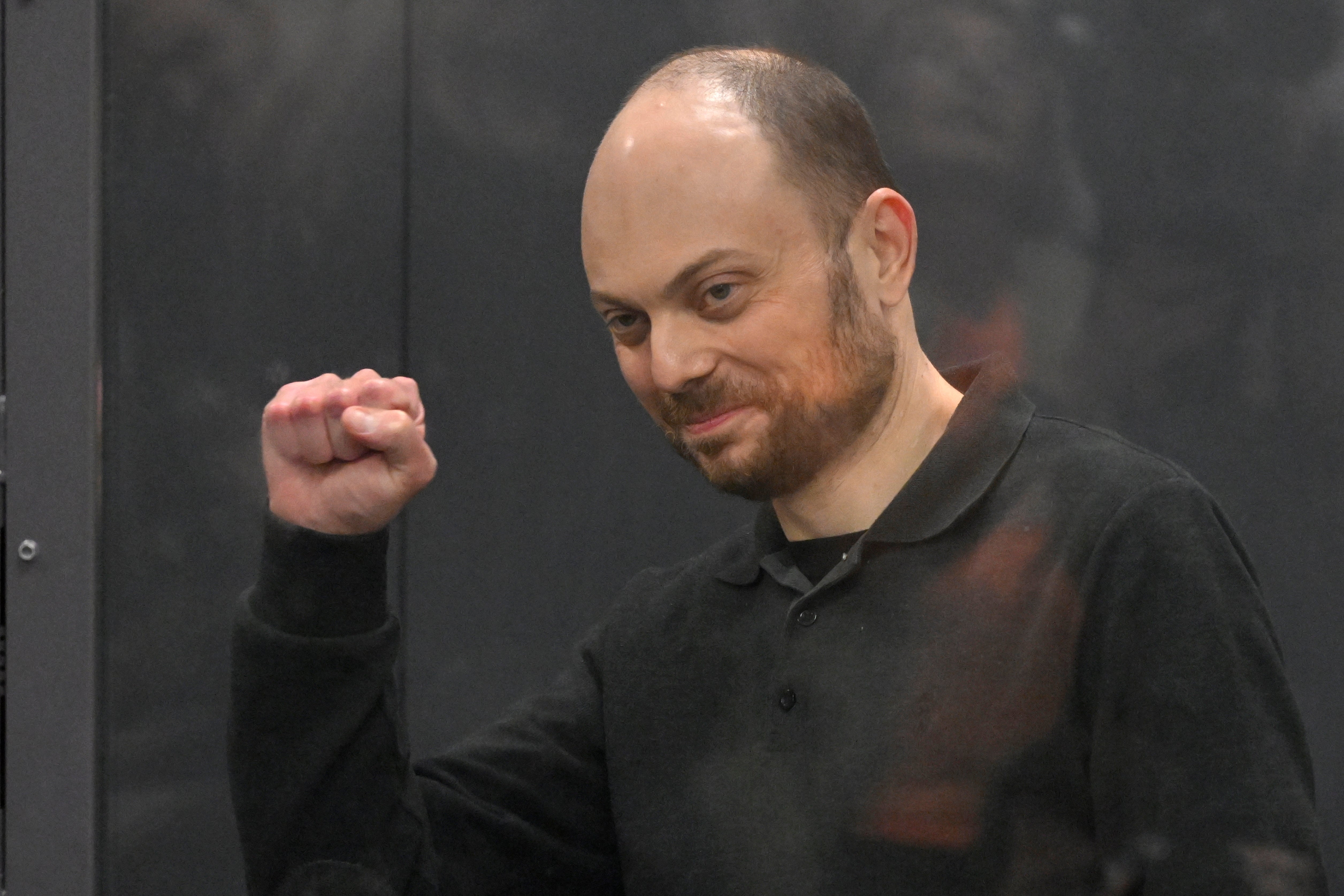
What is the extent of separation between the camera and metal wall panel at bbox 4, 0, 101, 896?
144cm

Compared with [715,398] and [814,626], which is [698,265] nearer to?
[715,398]

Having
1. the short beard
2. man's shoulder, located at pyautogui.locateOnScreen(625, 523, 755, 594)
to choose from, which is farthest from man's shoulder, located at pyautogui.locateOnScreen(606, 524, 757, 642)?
the short beard

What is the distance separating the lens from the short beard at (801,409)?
1.04 metres

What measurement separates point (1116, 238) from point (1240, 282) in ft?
0.43

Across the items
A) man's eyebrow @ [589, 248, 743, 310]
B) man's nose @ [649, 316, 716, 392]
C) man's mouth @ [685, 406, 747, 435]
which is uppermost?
man's eyebrow @ [589, 248, 743, 310]

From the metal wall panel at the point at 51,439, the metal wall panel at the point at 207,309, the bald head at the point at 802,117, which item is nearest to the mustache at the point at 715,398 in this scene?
the bald head at the point at 802,117

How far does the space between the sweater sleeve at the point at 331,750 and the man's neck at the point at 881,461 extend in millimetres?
331

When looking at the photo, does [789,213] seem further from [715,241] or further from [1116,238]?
[1116,238]

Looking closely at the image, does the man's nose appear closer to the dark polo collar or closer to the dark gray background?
the dark polo collar

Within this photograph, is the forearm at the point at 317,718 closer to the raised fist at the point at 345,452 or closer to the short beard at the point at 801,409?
the raised fist at the point at 345,452

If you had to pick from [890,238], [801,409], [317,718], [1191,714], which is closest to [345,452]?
[317,718]

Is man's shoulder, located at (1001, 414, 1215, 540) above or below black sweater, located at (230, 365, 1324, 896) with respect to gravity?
above

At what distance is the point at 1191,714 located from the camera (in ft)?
2.85

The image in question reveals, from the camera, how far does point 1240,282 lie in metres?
1.43
